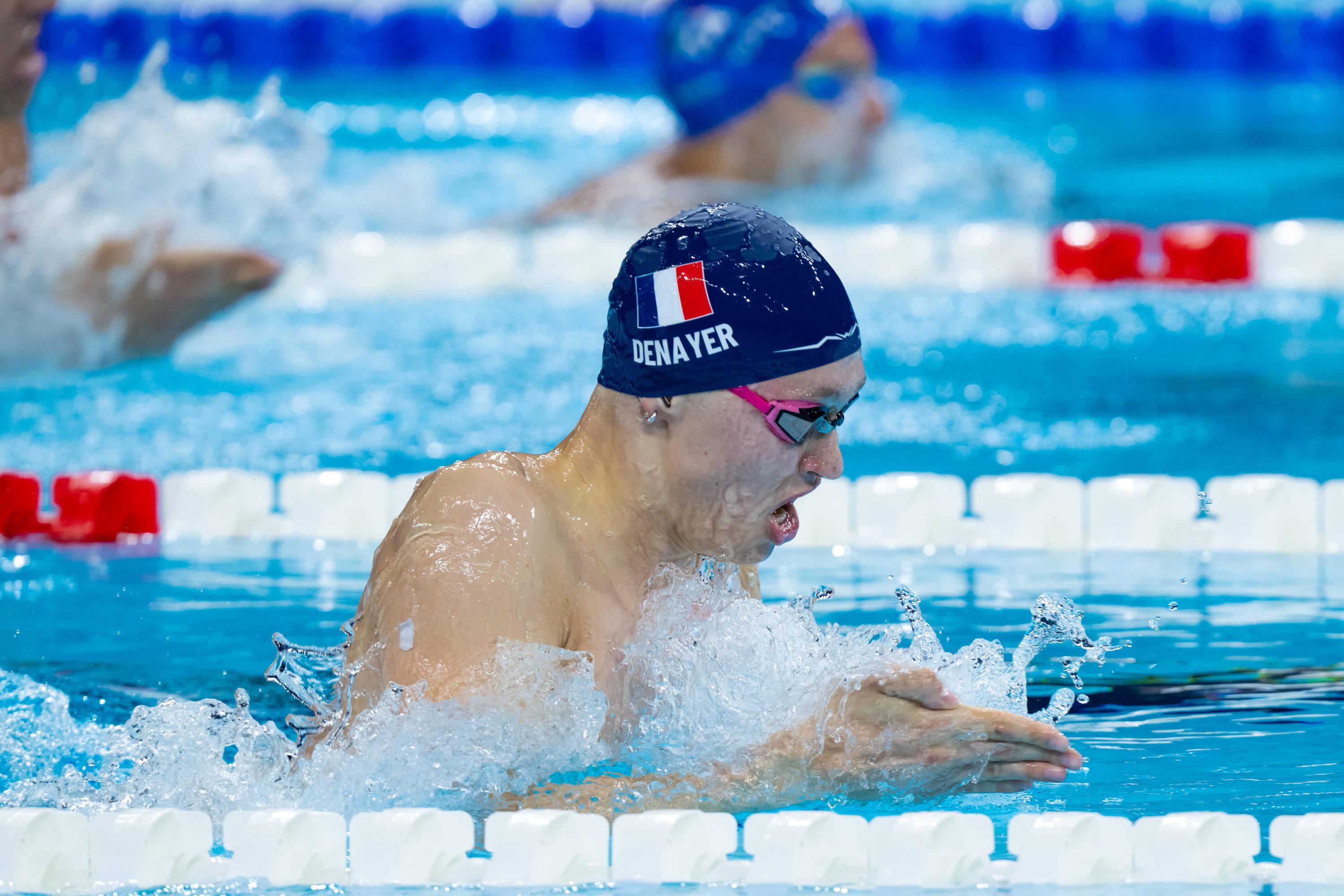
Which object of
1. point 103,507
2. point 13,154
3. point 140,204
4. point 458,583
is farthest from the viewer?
point 140,204

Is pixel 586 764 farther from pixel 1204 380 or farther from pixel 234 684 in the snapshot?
pixel 1204 380

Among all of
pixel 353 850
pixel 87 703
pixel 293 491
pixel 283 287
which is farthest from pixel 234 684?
pixel 283 287

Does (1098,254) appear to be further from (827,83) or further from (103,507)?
(103,507)

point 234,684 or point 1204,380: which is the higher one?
point 1204,380

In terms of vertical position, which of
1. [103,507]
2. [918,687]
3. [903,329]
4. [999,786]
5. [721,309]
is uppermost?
[903,329]

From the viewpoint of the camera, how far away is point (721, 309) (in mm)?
2260

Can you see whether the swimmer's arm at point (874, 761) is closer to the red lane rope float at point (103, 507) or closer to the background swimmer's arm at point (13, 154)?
the red lane rope float at point (103, 507)

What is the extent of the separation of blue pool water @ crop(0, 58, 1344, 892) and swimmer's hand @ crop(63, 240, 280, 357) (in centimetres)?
18

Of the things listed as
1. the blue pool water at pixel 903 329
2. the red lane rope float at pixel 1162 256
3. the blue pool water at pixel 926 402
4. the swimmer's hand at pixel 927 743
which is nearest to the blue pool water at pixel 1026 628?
the blue pool water at pixel 926 402

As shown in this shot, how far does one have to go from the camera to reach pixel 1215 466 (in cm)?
484

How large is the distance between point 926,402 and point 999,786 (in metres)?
3.41

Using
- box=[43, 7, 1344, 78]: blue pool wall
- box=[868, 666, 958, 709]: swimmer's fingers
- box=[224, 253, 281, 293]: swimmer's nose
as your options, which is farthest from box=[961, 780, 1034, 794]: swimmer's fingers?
box=[43, 7, 1344, 78]: blue pool wall

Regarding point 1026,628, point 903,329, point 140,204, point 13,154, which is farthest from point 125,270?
point 1026,628

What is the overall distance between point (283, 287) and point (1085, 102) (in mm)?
5081
